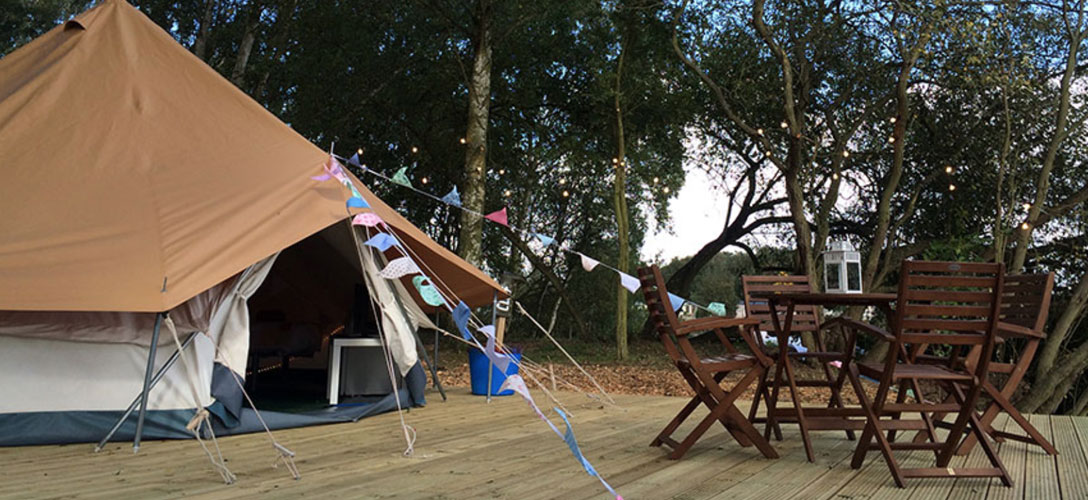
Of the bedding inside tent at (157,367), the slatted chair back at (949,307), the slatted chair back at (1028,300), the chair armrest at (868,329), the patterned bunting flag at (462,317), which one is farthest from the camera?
the bedding inside tent at (157,367)

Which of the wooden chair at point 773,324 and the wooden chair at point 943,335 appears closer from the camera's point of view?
the wooden chair at point 943,335

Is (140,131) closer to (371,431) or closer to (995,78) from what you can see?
(371,431)

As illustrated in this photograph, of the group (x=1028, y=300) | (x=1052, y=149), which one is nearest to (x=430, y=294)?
(x=1028, y=300)

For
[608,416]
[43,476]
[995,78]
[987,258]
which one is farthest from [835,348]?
[43,476]

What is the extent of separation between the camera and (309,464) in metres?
2.99

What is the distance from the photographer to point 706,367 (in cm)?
311

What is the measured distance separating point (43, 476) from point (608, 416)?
293cm

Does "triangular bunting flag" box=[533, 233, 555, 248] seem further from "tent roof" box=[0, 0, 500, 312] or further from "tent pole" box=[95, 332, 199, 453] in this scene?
"tent pole" box=[95, 332, 199, 453]

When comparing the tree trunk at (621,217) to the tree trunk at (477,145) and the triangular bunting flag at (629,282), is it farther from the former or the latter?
the triangular bunting flag at (629,282)

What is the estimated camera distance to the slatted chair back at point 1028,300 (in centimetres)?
326

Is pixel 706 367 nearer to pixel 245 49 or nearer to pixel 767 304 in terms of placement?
pixel 767 304

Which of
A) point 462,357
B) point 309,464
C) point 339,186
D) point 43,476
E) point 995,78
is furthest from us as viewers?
point 462,357

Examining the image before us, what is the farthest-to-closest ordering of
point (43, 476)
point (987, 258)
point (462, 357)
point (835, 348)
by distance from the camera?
1. point (462, 357)
2. point (835, 348)
3. point (987, 258)
4. point (43, 476)

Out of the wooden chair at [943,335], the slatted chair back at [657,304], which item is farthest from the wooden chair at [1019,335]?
the slatted chair back at [657,304]
